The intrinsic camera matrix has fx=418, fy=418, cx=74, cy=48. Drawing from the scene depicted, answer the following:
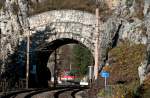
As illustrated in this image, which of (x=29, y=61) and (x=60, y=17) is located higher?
(x=60, y=17)

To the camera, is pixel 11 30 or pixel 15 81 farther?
pixel 11 30

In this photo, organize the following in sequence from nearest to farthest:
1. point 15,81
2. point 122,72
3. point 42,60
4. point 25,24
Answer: point 122,72 < point 15,81 < point 25,24 < point 42,60

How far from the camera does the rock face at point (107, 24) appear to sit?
51812 millimetres

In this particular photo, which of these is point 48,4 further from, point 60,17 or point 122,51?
point 122,51

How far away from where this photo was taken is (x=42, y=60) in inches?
2356

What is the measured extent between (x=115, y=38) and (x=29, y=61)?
11.8 meters

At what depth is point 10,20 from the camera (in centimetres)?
5675

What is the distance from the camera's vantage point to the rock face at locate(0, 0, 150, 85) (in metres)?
51.8

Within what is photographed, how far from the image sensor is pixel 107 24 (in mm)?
53281

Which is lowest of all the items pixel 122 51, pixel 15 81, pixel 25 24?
pixel 15 81

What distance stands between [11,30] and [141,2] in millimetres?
17693

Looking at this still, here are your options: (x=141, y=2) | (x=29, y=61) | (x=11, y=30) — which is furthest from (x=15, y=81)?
(x=141, y=2)

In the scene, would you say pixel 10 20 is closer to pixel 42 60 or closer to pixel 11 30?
pixel 11 30

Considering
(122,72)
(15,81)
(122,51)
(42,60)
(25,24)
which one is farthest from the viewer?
(42,60)
